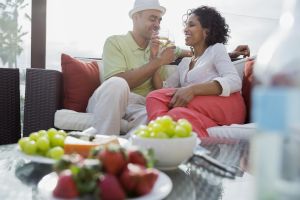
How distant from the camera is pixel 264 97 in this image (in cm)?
34

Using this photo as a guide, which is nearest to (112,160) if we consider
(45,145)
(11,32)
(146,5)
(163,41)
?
(45,145)

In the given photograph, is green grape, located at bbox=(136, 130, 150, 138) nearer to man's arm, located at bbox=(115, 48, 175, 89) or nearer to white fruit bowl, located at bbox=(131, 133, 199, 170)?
white fruit bowl, located at bbox=(131, 133, 199, 170)

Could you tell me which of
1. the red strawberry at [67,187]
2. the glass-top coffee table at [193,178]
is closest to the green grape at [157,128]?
the glass-top coffee table at [193,178]

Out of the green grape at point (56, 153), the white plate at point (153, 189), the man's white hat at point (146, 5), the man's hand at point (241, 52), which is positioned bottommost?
the green grape at point (56, 153)

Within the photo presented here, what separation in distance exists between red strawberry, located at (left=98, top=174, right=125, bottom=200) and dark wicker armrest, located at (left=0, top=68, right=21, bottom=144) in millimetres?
1869

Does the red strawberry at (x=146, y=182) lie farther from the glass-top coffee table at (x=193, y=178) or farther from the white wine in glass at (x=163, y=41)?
the white wine in glass at (x=163, y=41)

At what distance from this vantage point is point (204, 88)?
6.15 ft

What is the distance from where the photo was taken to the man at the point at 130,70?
6.19 feet

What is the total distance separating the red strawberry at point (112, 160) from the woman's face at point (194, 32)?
5.85 feet

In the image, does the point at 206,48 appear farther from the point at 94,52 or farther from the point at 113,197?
the point at 113,197

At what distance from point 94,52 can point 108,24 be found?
304 mm

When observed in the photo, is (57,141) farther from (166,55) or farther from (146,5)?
(146,5)

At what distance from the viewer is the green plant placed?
2807 mm

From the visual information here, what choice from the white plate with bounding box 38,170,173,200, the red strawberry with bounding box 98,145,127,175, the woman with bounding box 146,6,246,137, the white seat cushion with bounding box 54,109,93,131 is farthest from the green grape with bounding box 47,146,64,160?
the white seat cushion with bounding box 54,109,93,131
